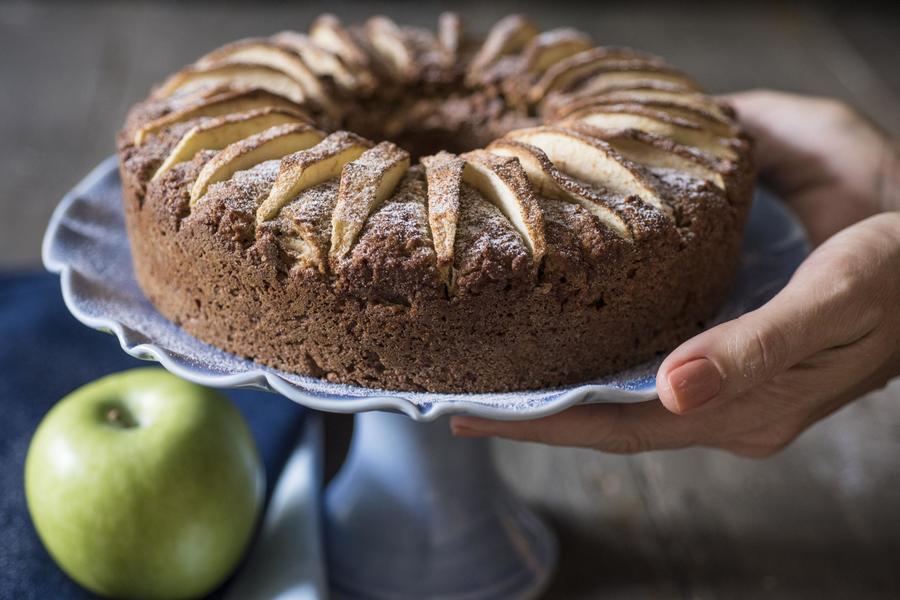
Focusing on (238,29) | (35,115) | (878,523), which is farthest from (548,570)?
(238,29)

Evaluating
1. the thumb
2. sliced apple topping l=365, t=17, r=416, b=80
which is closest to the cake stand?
the thumb

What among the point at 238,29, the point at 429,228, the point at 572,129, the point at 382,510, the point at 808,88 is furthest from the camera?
the point at 238,29

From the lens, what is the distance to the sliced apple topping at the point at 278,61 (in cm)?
167

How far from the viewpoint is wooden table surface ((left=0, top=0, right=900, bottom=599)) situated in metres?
1.84

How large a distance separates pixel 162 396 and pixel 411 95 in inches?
28.6

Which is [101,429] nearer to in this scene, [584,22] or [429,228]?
[429,228]

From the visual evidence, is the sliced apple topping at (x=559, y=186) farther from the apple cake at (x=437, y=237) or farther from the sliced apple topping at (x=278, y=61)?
the sliced apple topping at (x=278, y=61)

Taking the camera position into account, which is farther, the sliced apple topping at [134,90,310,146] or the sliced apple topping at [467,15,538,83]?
the sliced apple topping at [467,15,538,83]

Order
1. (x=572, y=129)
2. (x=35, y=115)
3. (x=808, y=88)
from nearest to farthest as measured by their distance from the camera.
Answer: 1. (x=572, y=129)
2. (x=35, y=115)
3. (x=808, y=88)

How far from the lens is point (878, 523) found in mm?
1917

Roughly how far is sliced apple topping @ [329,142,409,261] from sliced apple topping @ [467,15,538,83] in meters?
0.51

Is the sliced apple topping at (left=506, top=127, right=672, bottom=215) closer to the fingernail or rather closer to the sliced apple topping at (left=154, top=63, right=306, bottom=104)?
the fingernail

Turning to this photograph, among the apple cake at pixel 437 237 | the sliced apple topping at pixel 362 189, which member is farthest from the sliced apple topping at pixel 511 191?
the sliced apple topping at pixel 362 189

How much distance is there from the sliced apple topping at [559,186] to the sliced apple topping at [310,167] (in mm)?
239
